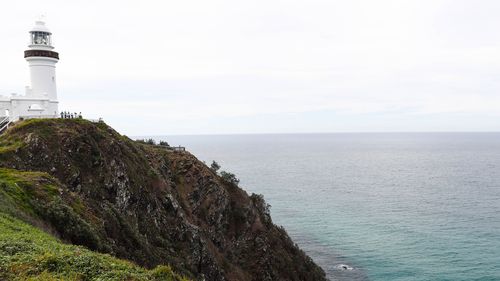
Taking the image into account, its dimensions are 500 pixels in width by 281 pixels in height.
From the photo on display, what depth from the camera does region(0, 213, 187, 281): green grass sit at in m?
13.8

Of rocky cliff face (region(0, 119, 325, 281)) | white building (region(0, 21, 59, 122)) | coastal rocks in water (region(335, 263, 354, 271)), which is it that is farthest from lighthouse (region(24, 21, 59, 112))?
coastal rocks in water (region(335, 263, 354, 271))

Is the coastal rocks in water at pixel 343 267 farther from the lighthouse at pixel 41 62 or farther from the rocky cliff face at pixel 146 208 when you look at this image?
the lighthouse at pixel 41 62

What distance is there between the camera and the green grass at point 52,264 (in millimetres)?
13758

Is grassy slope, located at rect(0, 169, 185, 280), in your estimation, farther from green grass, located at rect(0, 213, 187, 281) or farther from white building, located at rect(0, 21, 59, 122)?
white building, located at rect(0, 21, 59, 122)

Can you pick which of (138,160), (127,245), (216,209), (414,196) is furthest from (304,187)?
(127,245)

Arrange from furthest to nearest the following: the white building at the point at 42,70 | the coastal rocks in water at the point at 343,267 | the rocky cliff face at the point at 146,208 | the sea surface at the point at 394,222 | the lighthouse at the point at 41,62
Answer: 1. the coastal rocks in water at the point at 343,267
2. the sea surface at the point at 394,222
3. the lighthouse at the point at 41,62
4. the white building at the point at 42,70
5. the rocky cliff face at the point at 146,208

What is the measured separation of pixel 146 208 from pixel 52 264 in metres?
23.8

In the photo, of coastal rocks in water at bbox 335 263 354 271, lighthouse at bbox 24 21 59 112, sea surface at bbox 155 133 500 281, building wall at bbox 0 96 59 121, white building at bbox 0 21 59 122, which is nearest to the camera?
building wall at bbox 0 96 59 121

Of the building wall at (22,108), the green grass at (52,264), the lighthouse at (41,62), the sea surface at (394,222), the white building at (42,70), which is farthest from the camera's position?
the sea surface at (394,222)

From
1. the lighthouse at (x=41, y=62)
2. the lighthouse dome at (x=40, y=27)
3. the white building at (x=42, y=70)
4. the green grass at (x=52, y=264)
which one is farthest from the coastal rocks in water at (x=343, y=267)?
the lighthouse dome at (x=40, y=27)

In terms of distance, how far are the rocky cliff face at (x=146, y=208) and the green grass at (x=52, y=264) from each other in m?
5.81

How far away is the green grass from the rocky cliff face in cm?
581

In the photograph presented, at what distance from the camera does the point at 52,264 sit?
14.4 meters

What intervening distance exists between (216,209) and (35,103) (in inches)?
1069
